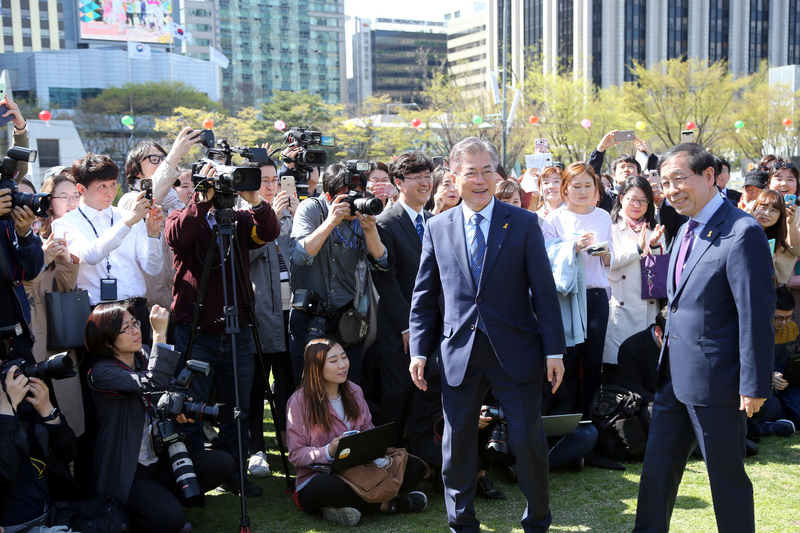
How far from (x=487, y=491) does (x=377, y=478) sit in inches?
28.5

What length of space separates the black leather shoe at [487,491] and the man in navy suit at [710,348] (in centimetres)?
105

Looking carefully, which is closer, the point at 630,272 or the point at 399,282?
the point at 399,282

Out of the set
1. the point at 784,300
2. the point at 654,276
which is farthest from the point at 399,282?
the point at 784,300

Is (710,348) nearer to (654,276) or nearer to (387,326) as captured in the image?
(387,326)

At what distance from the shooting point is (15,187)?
3.76m

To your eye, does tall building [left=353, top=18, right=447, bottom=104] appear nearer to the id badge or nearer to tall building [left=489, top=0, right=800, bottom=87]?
tall building [left=489, top=0, right=800, bottom=87]

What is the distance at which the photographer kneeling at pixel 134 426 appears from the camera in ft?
12.6

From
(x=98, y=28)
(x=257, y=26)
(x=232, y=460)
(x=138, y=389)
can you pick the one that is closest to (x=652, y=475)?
(x=232, y=460)

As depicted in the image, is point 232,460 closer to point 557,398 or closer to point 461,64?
point 557,398

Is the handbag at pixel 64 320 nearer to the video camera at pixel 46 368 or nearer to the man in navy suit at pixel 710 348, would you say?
the video camera at pixel 46 368

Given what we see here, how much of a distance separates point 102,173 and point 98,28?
7676 cm

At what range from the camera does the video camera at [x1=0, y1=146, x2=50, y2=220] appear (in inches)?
145

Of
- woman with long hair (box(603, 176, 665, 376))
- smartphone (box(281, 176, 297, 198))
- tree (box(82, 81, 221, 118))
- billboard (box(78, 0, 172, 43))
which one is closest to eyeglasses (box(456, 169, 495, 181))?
smartphone (box(281, 176, 297, 198))

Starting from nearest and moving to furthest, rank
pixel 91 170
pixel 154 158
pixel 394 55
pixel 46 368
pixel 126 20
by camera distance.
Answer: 1. pixel 46 368
2. pixel 91 170
3. pixel 154 158
4. pixel 126 20
5. pixel 394 55
